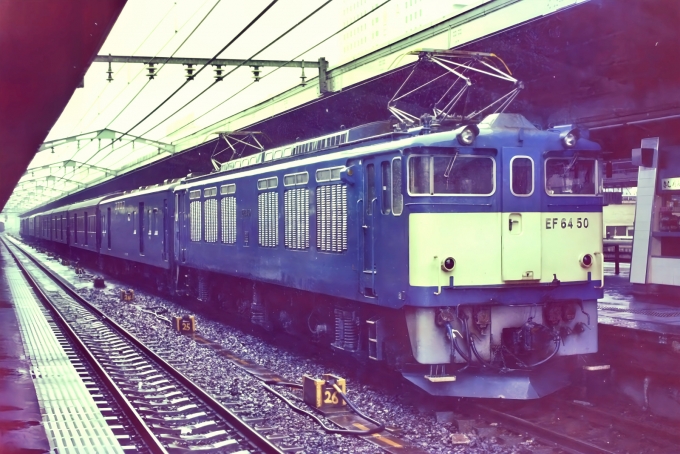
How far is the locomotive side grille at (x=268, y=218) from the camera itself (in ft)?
42.6

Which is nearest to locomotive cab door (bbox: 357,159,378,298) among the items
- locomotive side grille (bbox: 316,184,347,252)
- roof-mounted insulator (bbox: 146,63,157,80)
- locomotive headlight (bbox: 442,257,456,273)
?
locomotive side grille (bbox: 316,184,347,252)

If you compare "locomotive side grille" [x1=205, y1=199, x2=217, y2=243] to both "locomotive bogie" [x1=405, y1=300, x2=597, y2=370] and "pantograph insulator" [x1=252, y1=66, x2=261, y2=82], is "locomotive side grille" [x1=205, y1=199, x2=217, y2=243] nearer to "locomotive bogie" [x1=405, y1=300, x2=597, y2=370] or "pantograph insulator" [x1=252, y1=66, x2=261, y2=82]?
"pantograph insulator" [x1=252, y1=66, x2=261, y2=82]

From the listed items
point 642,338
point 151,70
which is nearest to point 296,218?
point 642,338

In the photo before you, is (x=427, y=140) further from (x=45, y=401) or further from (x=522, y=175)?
(x=45, y=401)

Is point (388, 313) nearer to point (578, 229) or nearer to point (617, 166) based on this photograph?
point (578, 229)

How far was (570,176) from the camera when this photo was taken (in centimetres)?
935

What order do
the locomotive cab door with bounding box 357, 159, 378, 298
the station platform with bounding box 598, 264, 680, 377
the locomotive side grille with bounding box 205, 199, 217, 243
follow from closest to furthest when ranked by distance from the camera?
1. the locomotive cab door with bounding box 357, 159, 378, 298
2. the station platform with bounding box 598, 264, 680, 377
3. the locomotive side grille with bounding box 205, 199, 217, 243

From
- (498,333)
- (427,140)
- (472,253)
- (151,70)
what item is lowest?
(498,333)

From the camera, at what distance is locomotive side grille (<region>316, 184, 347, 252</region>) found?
10.3 metres

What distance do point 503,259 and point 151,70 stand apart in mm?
10622

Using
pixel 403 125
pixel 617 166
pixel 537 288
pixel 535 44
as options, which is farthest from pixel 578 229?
pixel 617 166

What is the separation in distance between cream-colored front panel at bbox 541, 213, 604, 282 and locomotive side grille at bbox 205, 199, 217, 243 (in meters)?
9.11

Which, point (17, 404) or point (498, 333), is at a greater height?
point (498, 333)

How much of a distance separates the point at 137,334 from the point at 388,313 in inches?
315
